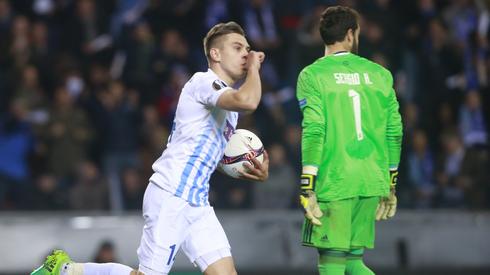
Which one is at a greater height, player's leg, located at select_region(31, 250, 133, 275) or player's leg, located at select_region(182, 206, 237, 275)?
player's leg, located at select_region(182, 206, 237, 275)

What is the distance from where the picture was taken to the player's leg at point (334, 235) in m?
8.38

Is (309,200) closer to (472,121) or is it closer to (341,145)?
(341,145)

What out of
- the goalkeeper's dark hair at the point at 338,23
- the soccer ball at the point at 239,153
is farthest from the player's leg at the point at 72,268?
the goalkeeper's dark hair at the point at 338,23

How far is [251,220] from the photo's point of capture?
1314cm

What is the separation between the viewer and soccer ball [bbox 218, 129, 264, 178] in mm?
8289

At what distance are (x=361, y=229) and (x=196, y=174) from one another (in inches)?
52.2

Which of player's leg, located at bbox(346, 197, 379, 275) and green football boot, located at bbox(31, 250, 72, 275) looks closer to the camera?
player's leg, located at bbox(346, 197, 379, 275)

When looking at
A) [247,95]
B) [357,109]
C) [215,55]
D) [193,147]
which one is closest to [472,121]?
[357,109]

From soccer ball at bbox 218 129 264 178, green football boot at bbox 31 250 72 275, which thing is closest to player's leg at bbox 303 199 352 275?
soccer ball at bbox 218 129 264 178

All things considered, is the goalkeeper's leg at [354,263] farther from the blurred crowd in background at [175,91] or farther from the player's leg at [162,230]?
the blurred crowd in background at [175,91]

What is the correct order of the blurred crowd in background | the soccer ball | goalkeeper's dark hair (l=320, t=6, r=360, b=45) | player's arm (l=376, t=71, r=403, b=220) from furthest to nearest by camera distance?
the blurred crowd in background < player's arm (l=376, t=71, r=403, b=220) < goalkeeper's dark hair (l=320, t=6, r=360, b=45) < the soccer ball

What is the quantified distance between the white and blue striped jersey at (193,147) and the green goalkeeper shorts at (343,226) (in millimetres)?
856

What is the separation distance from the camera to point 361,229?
28.0 ft

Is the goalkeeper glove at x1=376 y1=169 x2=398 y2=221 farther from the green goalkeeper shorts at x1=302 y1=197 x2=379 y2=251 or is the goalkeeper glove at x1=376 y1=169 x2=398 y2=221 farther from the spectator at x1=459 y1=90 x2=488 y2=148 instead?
the spectator at x1=459 y1=90 x2=488 y2=148
